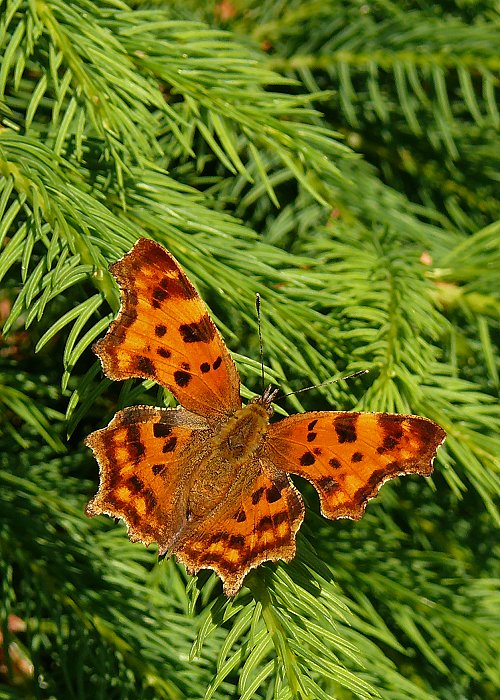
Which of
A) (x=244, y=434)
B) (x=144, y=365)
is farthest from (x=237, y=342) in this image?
(x=144, y=365)

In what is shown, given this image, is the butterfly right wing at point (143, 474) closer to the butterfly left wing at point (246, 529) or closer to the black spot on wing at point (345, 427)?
the butterfly left wing at point (246, 529)

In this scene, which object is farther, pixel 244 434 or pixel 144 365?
pixel 244 434

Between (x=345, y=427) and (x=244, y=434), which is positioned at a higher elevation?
(x=345, y=427)

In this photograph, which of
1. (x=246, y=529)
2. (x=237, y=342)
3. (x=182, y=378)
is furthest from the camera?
(x=237, y=342)

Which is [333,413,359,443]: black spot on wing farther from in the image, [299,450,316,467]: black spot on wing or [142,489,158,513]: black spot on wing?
[142,489,158,513]: black spot on wing

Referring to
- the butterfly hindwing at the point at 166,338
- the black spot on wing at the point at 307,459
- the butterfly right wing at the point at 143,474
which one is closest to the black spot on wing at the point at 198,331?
the butterfly hindwing at the point at 166,338

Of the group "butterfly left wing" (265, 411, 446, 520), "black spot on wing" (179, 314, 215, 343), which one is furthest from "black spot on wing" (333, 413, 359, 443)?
"black spot on wing" (179, 314, 215, 343)

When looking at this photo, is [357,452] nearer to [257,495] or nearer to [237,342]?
[257,495]
